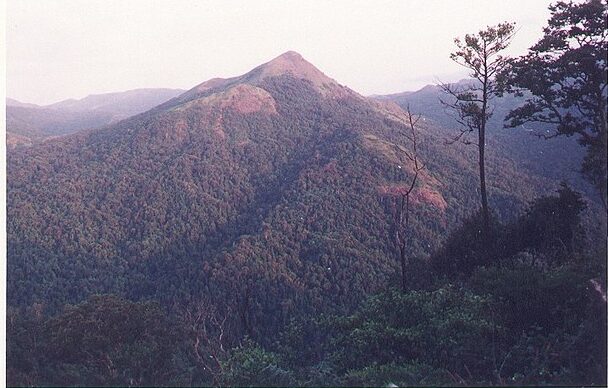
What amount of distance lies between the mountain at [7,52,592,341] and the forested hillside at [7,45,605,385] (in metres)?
0.32

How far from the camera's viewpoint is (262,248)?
2371 inches

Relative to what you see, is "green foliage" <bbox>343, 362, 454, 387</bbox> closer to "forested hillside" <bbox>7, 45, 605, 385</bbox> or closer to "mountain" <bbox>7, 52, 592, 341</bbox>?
"forested hillside" <bbox>7, 45, 605, 385</bbox>

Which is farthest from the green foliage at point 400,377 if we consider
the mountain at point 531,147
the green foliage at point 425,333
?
the mountain at point 531,147

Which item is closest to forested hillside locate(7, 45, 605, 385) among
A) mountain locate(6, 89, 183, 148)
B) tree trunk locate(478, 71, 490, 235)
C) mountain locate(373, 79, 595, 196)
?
tree trunk locate(478, 71, 490, 235)

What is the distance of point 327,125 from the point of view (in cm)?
9794

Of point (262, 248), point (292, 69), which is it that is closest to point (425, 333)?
point (262, 248)

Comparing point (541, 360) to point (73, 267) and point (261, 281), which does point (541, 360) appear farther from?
point (73, 267)

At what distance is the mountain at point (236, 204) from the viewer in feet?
172

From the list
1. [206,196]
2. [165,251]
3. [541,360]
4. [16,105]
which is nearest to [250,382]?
[541,360]

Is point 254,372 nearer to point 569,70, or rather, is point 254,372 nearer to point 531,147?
point 569,70

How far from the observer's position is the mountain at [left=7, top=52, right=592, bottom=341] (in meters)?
52.4

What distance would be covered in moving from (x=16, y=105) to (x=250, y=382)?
152 metres

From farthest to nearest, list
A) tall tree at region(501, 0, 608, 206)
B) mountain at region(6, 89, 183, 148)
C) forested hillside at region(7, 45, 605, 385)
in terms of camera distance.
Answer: mountain at region(6, 89, 183, 148) → tall tree at region(501, 0, 608, 206) → forested hillside at region(7, 45, 605, 385)

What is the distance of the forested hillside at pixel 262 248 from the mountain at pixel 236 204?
32 cm
